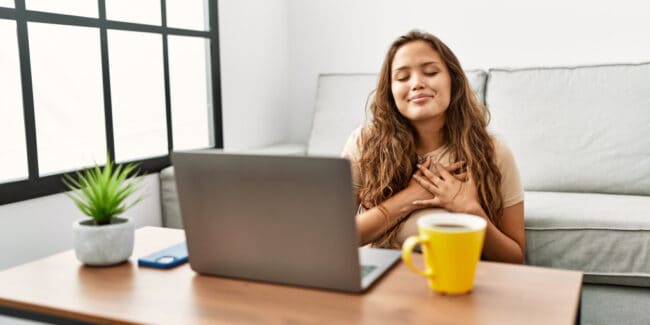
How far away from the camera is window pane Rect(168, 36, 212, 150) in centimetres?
249

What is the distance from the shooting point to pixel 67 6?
1.98m

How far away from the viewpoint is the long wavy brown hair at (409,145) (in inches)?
54.2

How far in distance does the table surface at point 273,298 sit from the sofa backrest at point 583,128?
1279mm

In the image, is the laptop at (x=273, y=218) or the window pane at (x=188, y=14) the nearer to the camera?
the laptop at (x=273, y=218)

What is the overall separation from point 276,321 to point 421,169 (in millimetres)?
660

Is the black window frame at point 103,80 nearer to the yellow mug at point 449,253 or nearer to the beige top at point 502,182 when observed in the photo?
the beige top at point 502,182

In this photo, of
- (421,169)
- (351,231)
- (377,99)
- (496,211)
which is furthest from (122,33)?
(351,231)

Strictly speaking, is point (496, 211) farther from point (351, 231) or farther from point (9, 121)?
point (9, 121)

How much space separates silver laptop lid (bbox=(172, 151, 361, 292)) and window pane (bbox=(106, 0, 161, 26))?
1405 millimetres

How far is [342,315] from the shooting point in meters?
0.82

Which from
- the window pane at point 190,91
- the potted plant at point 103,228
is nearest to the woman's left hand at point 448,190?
the potted plant at point 103,228

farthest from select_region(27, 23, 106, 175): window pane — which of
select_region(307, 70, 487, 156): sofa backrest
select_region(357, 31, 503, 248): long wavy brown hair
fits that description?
select_region(357, 31, 503, 248): long wavy brown hair

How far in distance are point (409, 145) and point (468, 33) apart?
4.80 ft

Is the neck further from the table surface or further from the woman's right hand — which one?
the table surface
